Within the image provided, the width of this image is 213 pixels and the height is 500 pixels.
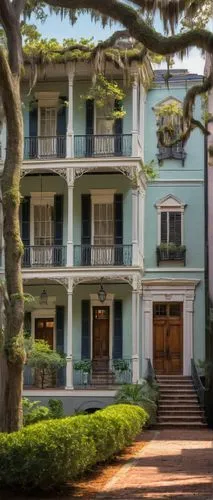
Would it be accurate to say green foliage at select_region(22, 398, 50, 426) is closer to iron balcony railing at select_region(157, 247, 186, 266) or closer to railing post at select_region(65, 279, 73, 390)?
railing post at select_region(65, 279, 73, 390)

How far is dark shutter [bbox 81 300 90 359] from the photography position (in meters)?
25.7

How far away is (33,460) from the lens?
10250 mm

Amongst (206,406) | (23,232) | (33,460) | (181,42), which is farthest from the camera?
(23,232)

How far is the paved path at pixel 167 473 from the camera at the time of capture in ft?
35.1

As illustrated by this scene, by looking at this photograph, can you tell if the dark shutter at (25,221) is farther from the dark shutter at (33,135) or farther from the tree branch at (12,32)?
the tree branch at (12,32)

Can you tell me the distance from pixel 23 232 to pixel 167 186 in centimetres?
487

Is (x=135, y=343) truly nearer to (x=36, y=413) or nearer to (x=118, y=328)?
(x=118, y=328)

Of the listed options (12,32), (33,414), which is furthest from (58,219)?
(12,32)

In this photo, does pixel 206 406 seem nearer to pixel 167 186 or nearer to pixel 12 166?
pixel 167 186

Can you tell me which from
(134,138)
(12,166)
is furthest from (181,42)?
(134,138)

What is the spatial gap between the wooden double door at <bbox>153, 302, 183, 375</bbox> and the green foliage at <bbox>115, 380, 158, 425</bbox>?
3.49 metres

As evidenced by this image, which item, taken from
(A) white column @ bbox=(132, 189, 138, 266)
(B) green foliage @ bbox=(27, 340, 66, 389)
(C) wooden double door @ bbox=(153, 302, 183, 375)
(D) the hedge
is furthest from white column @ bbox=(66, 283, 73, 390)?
(D) the hedge

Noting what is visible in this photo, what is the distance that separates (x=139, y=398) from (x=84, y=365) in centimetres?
289

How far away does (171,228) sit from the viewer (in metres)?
27.0
